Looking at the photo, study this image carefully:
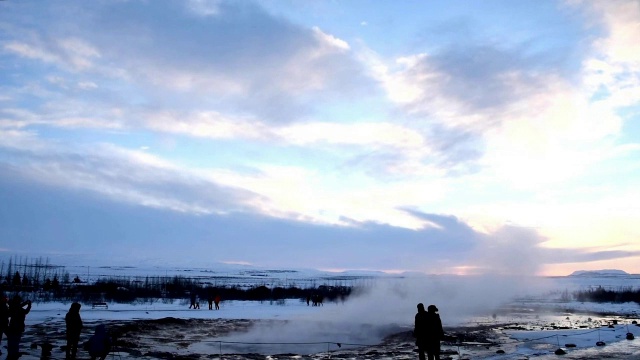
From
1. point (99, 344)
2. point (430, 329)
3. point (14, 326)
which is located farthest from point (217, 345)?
point (430, 329)

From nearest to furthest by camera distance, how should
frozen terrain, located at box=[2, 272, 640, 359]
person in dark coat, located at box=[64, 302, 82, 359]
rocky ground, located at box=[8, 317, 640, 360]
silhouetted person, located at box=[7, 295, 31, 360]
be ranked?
silhouetted person, located at box=[7, 295, 31, 360]
person in dark coat, located at box=[64, 302, 82, 359]
rocky ground, located at box=[8, 317, 640, 360]
frozen terrain, located at box=[2, 272, 640, 359]

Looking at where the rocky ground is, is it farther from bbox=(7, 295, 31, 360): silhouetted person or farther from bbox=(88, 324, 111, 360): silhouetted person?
bbox=(88, 324, 111, 360): silhouetted person

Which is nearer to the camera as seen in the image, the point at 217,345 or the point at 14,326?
the point at 14,326

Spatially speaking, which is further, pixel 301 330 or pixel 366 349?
pixel 301 330

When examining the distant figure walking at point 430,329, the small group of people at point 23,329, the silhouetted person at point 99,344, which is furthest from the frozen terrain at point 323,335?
the distant figure walking at point 430,329

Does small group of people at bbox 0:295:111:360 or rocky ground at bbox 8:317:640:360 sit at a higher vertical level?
small group of people at bbox 0:295:111:360

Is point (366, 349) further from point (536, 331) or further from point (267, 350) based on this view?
point (536, 331)

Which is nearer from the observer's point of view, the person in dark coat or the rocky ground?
the person in dark coat

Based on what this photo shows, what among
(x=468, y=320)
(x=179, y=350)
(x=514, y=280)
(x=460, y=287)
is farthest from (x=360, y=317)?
(x=514, y=280)

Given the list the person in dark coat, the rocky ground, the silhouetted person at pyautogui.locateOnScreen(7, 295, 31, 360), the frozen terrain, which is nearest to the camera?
the silhouetted person at pyautogui.locateOnScreen(7, 295, 31, 360)

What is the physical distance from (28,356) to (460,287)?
4932 centimetres

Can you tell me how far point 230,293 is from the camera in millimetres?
65875

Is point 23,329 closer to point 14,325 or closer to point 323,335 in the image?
point 14,325

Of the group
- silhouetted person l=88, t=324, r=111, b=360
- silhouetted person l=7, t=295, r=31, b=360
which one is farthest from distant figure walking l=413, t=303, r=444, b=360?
silhouetted person l=7, t=295, r=31, b=360
